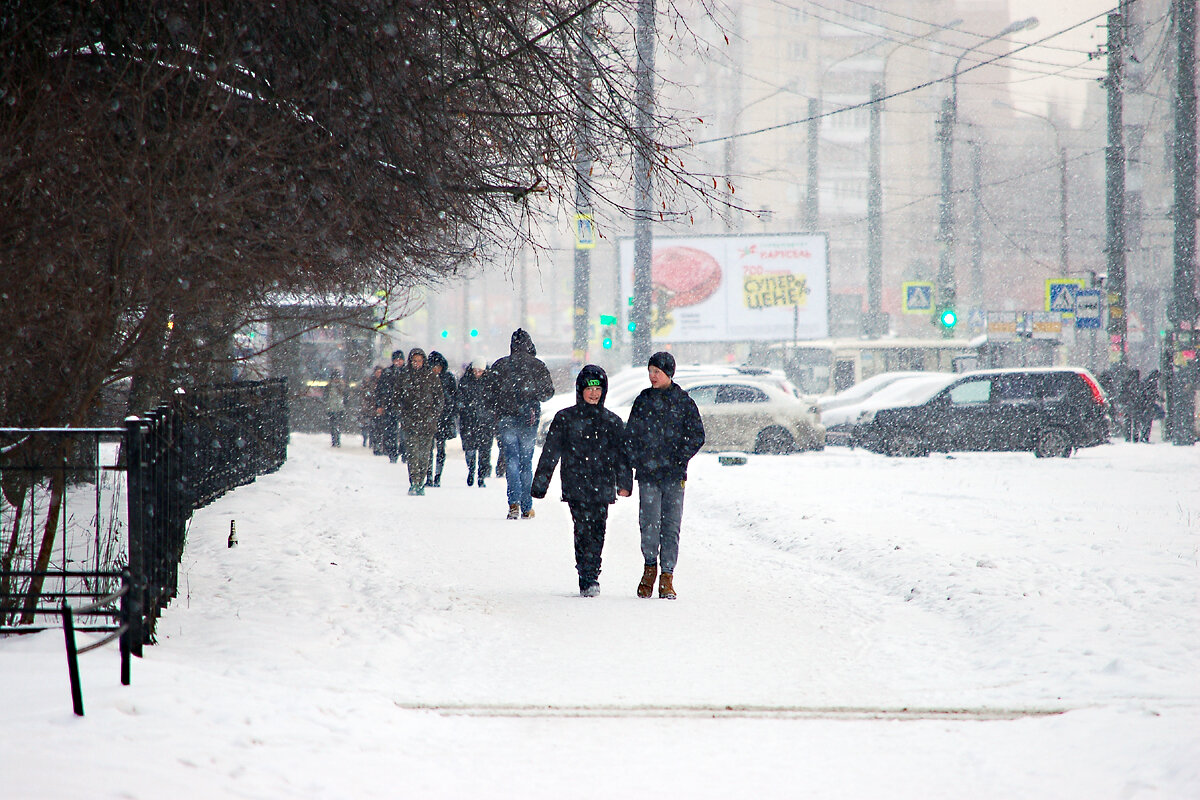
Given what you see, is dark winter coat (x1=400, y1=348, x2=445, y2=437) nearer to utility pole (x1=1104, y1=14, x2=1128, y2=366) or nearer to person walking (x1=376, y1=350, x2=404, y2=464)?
person walking (x1=376, y1=350, x2=404, y2=464)

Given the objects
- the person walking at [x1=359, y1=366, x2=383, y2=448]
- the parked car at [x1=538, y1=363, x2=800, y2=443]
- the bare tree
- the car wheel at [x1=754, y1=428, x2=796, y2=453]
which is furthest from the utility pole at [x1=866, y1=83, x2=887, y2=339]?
the bare tree

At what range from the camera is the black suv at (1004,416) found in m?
20.1

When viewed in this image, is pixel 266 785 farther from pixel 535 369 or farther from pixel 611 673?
pixel 535 369

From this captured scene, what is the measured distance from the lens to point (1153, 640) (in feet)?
20.7

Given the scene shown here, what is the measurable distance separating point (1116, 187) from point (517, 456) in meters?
18.7

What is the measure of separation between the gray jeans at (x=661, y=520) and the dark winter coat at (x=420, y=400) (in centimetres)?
641

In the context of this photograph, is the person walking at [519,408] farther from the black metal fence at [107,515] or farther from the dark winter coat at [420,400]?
the black metal fence at [107,515]

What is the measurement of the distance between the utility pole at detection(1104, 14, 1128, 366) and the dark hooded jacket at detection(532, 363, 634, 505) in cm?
2035

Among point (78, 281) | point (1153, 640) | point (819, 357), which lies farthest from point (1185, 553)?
point (819, 357)

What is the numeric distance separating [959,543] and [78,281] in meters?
7.19

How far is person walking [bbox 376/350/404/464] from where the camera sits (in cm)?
1691

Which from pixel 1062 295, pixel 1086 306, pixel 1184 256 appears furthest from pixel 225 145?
pixel 1184 256

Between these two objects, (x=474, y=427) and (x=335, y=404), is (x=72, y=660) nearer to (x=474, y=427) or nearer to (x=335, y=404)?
(x=474, y=427)

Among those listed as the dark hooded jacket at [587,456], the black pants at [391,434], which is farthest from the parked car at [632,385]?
the dark hooded jacket at [587,456]
